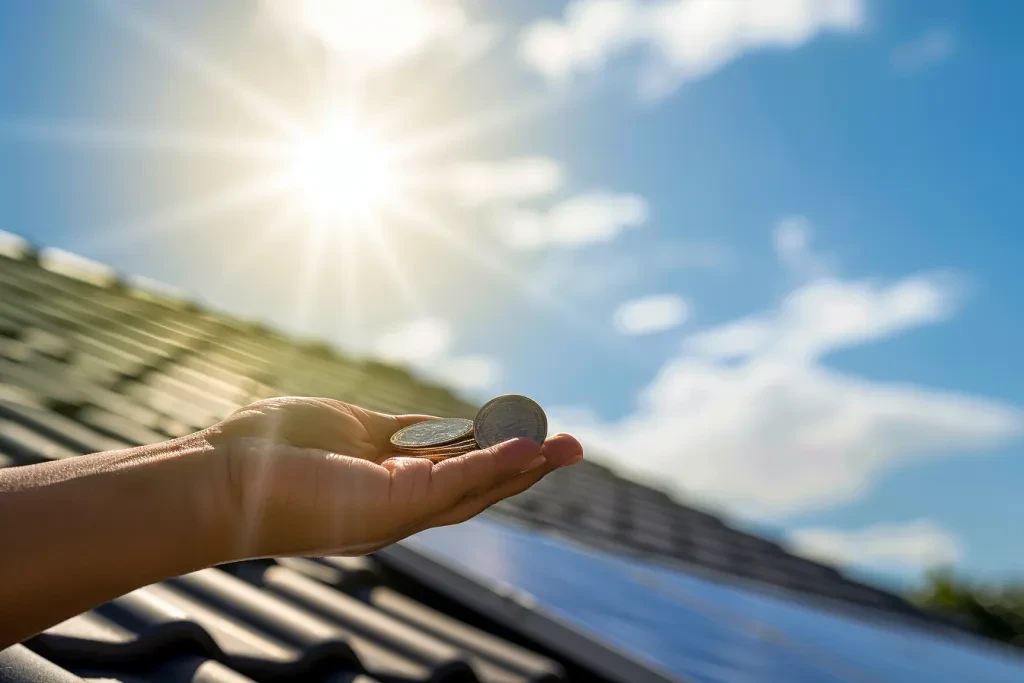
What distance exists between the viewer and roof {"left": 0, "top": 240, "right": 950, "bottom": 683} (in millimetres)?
2605

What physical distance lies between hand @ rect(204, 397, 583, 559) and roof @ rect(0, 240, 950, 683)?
0.61 meters

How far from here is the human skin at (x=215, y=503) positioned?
154 centimetres

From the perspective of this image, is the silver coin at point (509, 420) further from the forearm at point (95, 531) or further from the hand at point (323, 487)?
the forearm at point (95, 531)

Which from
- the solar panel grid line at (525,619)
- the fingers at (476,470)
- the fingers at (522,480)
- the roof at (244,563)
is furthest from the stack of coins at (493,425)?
the solar panel grid line at (525,619)

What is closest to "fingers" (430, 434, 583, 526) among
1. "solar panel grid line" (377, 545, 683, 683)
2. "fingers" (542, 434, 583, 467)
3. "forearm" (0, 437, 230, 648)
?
"fingers" (542, 434, 583, 467)

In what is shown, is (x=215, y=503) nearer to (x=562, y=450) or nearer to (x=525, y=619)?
(x=562, y=450)

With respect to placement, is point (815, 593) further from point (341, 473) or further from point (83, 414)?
point (341, 473)

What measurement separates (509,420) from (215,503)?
1.33 m

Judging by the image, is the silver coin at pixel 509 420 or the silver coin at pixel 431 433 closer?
the silver coin at pixel 431 433

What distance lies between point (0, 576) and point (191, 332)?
7170 mm

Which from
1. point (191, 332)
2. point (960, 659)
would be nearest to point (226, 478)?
point (191, 332)

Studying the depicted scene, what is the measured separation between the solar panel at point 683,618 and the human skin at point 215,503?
75.6 inches

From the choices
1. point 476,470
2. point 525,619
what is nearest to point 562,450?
point 476,470

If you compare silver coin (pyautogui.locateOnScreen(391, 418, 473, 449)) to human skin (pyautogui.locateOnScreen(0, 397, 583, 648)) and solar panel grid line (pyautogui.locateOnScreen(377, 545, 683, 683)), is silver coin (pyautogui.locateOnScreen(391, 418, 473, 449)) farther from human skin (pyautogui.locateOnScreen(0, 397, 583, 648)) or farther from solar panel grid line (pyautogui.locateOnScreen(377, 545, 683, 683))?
solar panel grid line (pyautogui.locateOnScreen(377, 545, 683, 683))
